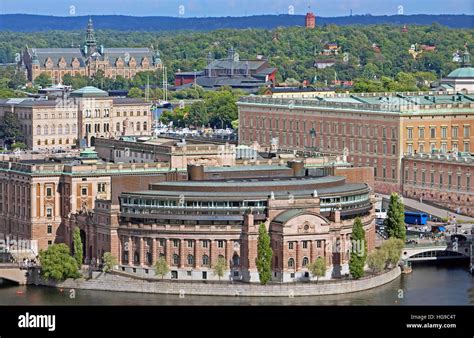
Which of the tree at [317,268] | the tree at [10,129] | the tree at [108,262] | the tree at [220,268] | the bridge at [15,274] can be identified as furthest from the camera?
the tree at [10,129]

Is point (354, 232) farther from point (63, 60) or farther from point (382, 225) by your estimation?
point (63, 60)

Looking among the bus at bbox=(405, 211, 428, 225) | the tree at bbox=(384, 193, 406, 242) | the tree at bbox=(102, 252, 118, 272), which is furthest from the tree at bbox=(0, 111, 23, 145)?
the tree at bbox=(102, 252, 118, 272)

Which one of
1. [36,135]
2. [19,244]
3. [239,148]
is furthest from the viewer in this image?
[36,135]

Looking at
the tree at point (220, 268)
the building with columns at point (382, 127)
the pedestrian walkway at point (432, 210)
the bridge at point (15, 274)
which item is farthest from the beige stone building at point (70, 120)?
the tree at point (220, 268)

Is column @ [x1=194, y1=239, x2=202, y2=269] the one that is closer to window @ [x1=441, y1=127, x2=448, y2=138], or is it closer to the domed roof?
window @ [x1=441, y1=127, x2=448, y2=138]

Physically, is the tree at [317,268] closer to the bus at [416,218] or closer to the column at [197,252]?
the column at [197,252]

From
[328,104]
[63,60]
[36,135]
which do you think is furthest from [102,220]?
[63,60]
